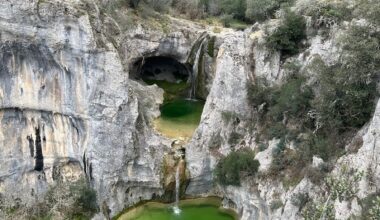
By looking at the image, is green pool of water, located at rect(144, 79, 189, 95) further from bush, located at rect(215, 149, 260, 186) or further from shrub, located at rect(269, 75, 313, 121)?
shrub, located at rect(269, 75, 313, 121)

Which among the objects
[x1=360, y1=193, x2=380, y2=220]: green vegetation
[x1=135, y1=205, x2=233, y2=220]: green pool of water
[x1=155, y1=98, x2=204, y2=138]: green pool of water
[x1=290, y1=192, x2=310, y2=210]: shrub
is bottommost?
[x1=135, y1=205, x2=233, y2=220]: green pool of water

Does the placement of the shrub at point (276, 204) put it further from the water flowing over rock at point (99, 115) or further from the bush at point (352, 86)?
the bush at point (352, 86)

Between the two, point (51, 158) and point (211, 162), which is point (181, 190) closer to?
point (211, 162)

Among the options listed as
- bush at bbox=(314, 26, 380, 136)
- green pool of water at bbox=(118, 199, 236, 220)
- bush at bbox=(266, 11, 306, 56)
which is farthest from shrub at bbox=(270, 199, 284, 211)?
bush at bbox=(266, 11, 306, 56)

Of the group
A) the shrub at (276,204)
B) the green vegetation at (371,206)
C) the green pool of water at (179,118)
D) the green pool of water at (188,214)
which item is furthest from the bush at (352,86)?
the green pool of water at (179,118)

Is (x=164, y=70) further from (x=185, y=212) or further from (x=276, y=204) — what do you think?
(x=276, y=204)

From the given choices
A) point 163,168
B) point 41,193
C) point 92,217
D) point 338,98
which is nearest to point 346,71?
point 338,98
